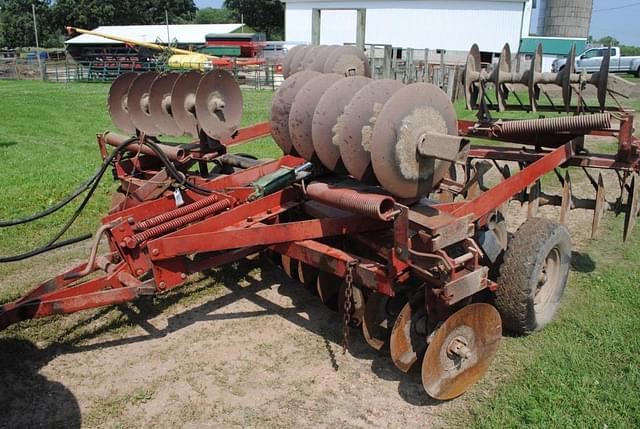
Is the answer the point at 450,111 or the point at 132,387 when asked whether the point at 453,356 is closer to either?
the point at 450,111

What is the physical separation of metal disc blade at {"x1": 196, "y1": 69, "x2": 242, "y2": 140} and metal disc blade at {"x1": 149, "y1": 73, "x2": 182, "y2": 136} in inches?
21.0

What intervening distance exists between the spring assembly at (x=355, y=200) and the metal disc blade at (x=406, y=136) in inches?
4.1

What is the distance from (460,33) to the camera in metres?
38.4

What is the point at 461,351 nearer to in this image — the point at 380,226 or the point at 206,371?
the point at 380,226

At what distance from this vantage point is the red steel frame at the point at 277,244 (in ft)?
11.6

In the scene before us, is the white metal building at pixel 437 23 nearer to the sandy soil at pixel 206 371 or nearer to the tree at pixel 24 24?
the sandy soil at pixel 206 371

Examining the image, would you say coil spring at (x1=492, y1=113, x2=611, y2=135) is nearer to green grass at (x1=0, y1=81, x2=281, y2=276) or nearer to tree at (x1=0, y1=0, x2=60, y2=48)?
green grass at (x1=0, y1=81, x2=281, y2=276)

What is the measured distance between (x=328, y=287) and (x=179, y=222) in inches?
52.9

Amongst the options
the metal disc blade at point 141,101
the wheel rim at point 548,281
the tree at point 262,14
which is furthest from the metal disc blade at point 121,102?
the tree at point 262,14

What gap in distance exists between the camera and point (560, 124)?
4.79 meters

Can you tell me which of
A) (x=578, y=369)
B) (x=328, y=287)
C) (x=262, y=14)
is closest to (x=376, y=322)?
(x=328, y=287)

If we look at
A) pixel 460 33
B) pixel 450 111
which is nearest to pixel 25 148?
pixel 450 111

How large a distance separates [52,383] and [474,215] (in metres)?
3.03

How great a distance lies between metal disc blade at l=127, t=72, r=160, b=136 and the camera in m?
6.03
